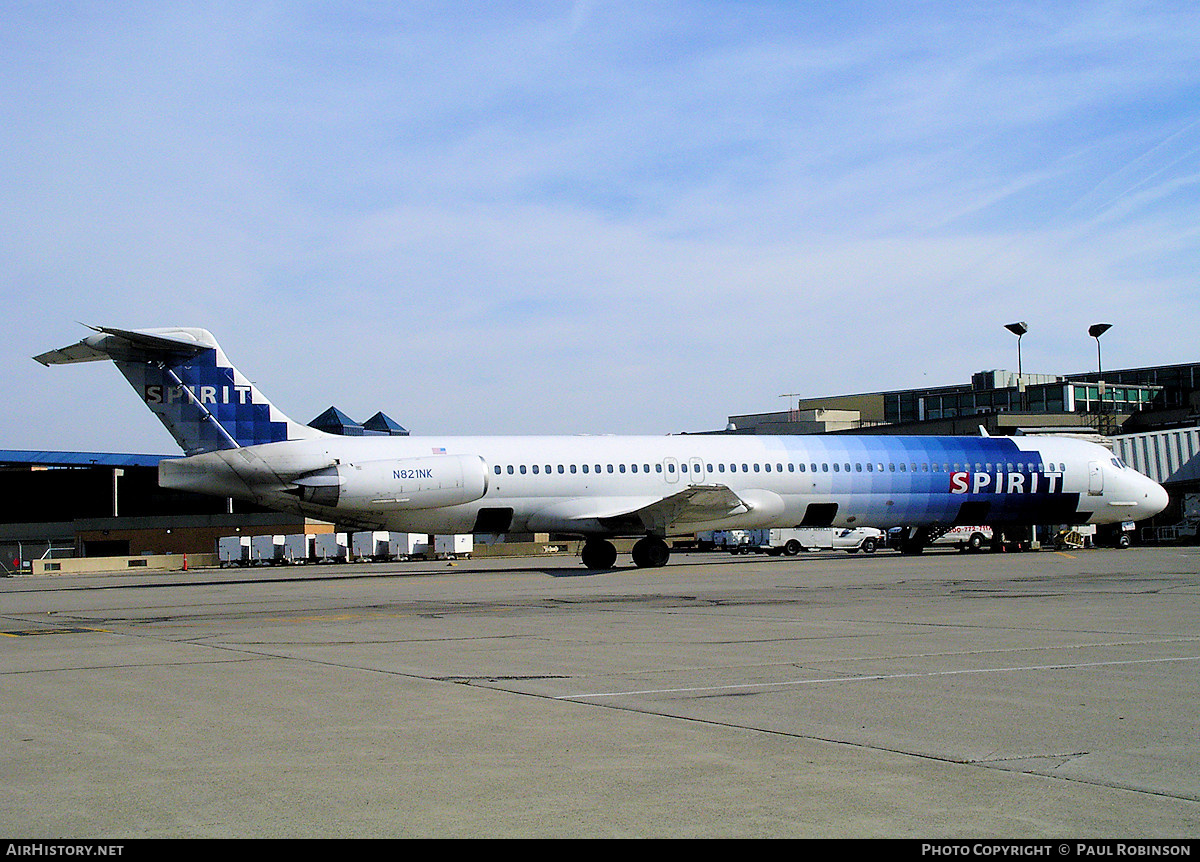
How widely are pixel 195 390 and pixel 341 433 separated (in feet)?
85.9

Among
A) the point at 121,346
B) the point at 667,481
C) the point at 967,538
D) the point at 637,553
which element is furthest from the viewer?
the point at 967,538

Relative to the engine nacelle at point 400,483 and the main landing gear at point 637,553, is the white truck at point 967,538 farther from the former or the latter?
the engine nacelle at point 400,483

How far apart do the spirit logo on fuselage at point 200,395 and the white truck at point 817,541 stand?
1043 inches

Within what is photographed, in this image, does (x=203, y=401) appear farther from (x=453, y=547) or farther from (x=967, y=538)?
(x=967, y=538)

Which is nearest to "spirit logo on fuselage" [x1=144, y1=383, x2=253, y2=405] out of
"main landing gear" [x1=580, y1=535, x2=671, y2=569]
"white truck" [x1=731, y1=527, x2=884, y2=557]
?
"main landing gear" [x1=580, y1=535, x2=671, y2=569]

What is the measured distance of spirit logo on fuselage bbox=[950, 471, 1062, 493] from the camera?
36.7m

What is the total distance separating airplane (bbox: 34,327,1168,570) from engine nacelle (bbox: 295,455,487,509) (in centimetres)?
4

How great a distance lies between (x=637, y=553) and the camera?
107 ft

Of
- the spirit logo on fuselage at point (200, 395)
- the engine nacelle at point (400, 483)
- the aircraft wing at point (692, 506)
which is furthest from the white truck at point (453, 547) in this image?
the spirit logo on fuselage at point (200, 395)

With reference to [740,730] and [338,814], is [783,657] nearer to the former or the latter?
[740,730]

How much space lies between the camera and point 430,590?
80.7 feet

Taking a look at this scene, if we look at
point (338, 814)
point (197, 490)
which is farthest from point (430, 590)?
point (338, 814)

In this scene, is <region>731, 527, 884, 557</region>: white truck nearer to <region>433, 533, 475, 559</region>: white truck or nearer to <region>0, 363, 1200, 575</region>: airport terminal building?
<region>0, 363, 1200, 575</region>: airport terminal building

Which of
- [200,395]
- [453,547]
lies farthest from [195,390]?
[453,547]
